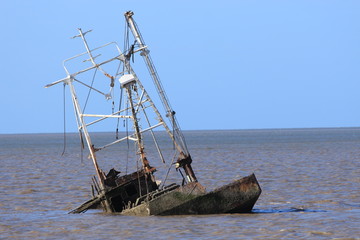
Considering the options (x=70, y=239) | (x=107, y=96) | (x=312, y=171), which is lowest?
(x=312, y=171)

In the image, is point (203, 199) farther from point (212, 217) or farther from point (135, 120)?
point (135, 120)

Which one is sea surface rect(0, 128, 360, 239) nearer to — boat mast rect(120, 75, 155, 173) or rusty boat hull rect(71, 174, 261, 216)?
rusty boat hull rect(71, 174, 261, 216)

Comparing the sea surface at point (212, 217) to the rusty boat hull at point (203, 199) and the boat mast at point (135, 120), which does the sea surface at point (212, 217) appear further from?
the boat mast at point (135, 120)

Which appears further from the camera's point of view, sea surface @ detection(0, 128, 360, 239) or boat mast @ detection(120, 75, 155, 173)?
boat mast @ detection(120, 75, 155, 173)

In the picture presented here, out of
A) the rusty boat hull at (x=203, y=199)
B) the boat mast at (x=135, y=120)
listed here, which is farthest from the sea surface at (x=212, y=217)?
the boat mast at (x=135, y=120)

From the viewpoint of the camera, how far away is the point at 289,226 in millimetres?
22047

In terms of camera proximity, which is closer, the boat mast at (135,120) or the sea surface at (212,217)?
the sea surface at (212,217)

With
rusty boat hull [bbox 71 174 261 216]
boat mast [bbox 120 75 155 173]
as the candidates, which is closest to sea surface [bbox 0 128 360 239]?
rusty boat hull [bbox 71 174 261 216]

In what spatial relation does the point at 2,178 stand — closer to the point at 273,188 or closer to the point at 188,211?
the point at 273,188

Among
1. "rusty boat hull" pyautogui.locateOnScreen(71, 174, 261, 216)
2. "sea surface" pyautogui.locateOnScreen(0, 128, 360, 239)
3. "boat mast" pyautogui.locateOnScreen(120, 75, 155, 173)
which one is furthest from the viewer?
"boat mast" pyautogui.locateOnScreen(120, 75, 155, 173)

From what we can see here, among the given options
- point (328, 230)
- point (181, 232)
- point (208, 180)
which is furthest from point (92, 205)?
point (208, 180)

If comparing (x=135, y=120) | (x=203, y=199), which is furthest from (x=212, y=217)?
(x=135, y=120)

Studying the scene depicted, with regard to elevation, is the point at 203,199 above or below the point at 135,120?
below

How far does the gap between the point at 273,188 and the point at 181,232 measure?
47.8 ft
